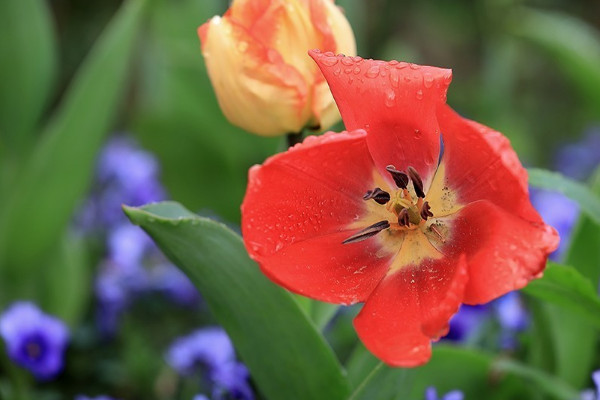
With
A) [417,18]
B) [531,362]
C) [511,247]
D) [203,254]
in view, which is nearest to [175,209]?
[203,254]

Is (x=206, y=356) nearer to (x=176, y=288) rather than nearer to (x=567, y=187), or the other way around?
(x=176, y=288)

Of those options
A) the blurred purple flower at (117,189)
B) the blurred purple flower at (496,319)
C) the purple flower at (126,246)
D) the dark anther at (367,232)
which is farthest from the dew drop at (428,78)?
the blurred purple flower at (117,189)

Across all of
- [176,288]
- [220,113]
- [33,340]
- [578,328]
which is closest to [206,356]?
[33,340]

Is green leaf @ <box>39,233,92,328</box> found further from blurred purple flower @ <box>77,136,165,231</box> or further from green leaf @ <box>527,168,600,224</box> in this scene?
green leaf @ <box>527,168,600,224</box>

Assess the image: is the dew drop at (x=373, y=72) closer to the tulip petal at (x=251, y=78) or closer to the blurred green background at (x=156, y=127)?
the tulip petal at (x=251, y=78)

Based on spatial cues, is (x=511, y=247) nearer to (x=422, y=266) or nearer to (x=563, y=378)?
(x=422, y=266)

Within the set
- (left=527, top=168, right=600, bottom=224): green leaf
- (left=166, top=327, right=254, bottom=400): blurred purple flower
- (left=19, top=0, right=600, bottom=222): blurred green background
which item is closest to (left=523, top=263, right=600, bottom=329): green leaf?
(left=527, top=168, right=600, bottom=224): green leaf

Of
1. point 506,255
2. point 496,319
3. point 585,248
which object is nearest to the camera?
point 506,255
